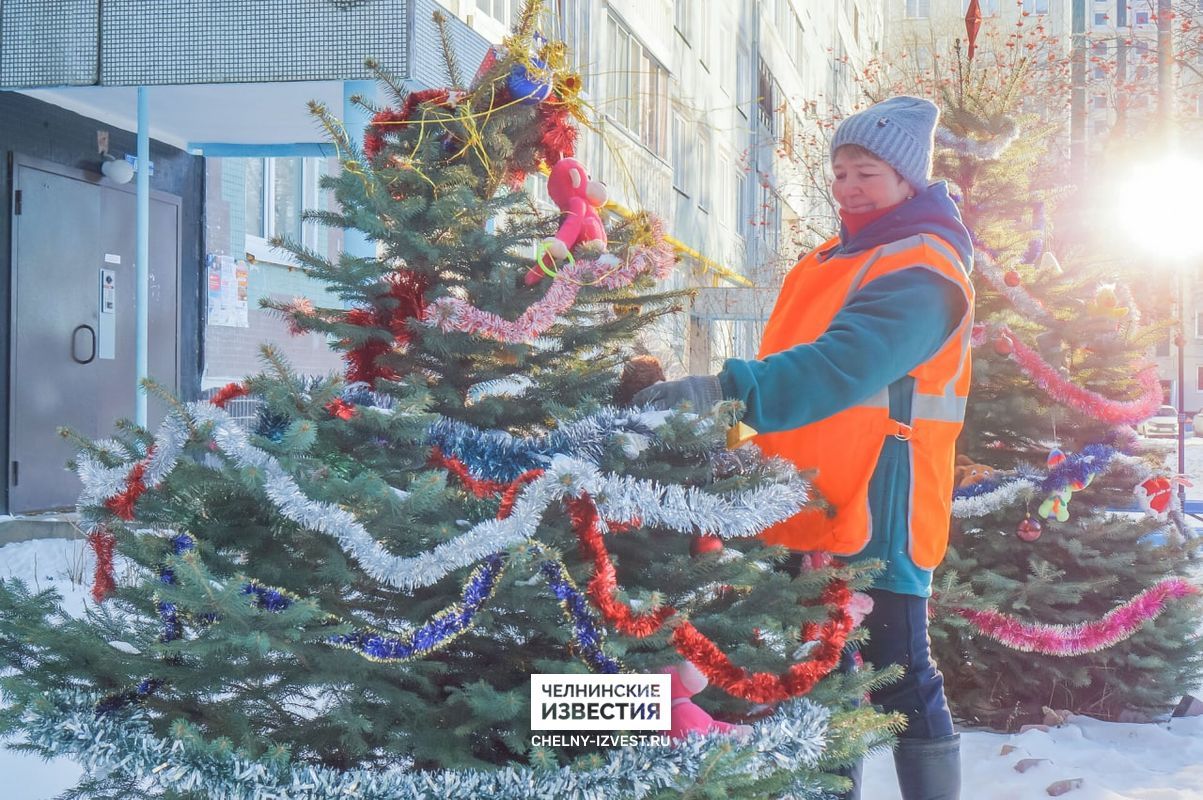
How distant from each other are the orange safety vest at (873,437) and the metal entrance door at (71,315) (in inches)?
236

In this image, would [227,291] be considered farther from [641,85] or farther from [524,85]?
[524,85]

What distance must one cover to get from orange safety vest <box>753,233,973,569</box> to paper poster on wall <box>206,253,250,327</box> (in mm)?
7783

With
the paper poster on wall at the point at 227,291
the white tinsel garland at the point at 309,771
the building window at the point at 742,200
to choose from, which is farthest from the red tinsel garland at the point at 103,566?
the building window at the point at 742,200

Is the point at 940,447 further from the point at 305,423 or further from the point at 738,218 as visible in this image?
the point at 738,218

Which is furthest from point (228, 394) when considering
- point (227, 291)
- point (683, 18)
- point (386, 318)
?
point (683, 18)

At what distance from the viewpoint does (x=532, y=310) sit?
2.21 meters

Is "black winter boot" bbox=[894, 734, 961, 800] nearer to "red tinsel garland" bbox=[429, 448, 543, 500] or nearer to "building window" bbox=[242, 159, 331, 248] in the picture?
"red tinsel garland" bbox=[429, 448, 543, 500]

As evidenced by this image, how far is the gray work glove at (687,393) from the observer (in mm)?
2133

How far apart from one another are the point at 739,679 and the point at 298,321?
1153 millimetres

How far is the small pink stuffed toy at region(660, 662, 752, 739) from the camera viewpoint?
200 centimetres

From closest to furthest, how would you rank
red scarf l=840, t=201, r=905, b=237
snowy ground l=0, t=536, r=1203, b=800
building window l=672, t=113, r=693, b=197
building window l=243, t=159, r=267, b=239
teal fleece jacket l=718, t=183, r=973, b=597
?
teal fleece jacket l=718, t=183, r=973, b=597
red scarf l=840, t=201, r=905, b=237
snowy ground l=0, t=536, r=1203, b=800
building window l=243, t=159, r=267, b=239
building window l=672, t=113, r=693, b=197

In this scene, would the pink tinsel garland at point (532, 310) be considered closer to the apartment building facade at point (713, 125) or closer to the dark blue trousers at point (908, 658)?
the dark blue trousers at point (908, 658)

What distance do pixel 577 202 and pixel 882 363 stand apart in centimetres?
70

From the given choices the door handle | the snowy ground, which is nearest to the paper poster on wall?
the door handle
